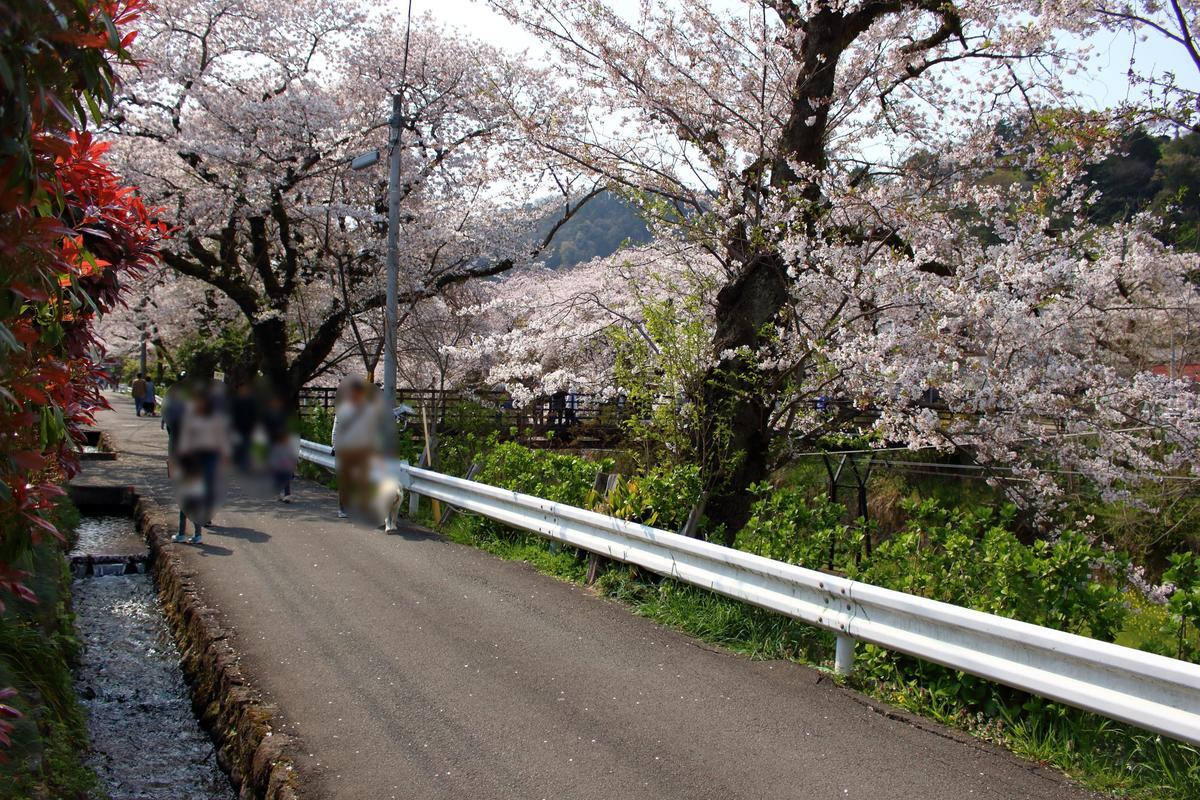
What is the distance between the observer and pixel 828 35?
33.1ft

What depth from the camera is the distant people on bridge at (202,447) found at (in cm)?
124

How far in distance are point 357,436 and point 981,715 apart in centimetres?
501

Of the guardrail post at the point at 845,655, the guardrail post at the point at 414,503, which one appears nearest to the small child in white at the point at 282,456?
the guardrail post at the point at 845,655

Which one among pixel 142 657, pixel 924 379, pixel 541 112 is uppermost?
pixel 541 112

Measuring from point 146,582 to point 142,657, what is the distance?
8.97 feet

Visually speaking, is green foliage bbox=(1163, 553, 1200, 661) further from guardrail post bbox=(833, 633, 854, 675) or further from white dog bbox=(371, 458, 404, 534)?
white dog bbox=(371, 458, 404, 534)

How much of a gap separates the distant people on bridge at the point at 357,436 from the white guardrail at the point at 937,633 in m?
0.12

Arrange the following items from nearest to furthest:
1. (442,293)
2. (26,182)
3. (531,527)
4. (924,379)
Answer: (26,182), (924,379), (531,527), (442,293)

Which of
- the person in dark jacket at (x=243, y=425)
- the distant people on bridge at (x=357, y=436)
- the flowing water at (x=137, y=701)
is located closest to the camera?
the person in dark jacket at (x=243, y=425)

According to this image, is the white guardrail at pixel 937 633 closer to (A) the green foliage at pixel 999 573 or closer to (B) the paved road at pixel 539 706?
(B) the paved road at pixel 539 706

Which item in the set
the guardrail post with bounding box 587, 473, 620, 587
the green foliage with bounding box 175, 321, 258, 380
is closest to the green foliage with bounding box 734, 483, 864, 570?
the guardrail post with bounding box 587, 473, 620, 587

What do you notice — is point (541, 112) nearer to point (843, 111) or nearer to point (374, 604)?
point (843, 111)

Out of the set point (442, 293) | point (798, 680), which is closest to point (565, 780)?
point (798, 680)

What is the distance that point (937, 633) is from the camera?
5270 mm
